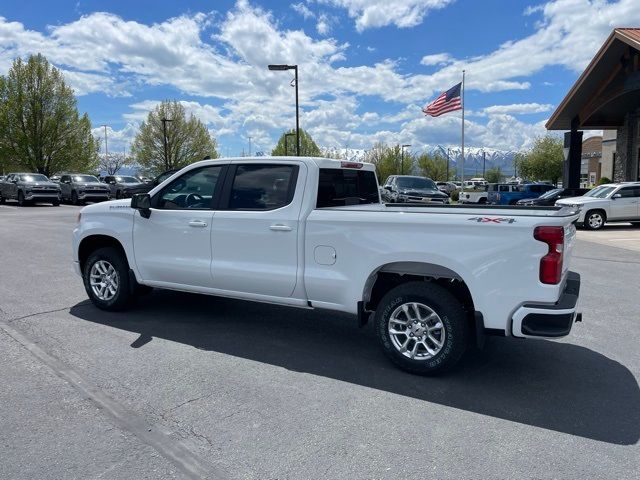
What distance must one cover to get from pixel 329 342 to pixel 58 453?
273 cm

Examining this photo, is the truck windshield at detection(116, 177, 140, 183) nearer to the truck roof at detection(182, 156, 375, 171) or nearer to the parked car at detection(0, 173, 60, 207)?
the parked car at detection(0, 173, 60, 207)

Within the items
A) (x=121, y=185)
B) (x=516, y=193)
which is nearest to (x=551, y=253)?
(x=516, y=193)

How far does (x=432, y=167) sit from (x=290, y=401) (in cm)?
8134

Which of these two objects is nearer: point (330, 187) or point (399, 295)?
point (399, 295)

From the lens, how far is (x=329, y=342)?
17.3 ft

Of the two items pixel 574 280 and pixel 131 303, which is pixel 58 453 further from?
pixel 574 280

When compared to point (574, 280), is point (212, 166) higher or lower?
higher

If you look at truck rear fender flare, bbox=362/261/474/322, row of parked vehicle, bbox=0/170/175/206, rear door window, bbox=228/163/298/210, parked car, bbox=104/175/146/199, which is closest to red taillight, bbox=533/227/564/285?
truck rear fender flare, bbox=362/261/474/322

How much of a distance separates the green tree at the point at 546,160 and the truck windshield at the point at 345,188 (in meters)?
65.5

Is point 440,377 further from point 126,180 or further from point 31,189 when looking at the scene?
point 126,180

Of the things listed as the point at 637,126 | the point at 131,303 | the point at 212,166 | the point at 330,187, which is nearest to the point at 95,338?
the point at 131,303

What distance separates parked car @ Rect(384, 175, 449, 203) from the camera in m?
22.0

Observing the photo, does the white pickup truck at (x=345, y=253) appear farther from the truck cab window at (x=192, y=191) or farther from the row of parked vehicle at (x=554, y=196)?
the row of parked vehicle at (x=554, y=196)

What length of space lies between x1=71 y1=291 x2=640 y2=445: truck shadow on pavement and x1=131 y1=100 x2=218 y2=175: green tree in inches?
2167
